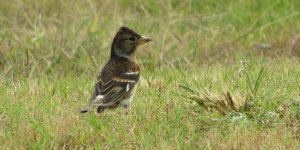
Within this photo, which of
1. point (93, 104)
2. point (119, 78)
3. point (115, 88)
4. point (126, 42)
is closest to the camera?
point (93, 104)

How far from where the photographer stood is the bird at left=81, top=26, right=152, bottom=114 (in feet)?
26.9

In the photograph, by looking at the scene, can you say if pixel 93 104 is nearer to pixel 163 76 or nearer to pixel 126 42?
pixel 126 42

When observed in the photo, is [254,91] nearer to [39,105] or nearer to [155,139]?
[155,139]

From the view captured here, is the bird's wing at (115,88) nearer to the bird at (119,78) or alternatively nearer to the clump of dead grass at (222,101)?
the bird at (119,78)

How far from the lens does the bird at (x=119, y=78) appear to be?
322 inches

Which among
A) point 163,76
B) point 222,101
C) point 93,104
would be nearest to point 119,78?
point 93,104

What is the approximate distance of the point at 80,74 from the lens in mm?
11430

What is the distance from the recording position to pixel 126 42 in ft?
30.7

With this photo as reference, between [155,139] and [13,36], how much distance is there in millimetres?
5157

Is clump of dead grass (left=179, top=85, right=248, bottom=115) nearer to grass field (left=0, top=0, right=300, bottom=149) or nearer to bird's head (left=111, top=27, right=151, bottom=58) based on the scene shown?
→ grass field (left=0, top=0, right=300, bottom=149)

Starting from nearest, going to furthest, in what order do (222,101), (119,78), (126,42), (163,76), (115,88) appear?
(222,101)
(115,88)
(119,78)
(126,42)
(163,76)

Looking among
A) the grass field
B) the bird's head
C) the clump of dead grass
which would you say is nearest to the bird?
the bird's head

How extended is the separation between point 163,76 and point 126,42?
28.8 inches

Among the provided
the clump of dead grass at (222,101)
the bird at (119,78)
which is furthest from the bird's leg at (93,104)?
the clump of dead grass at (222,101)
